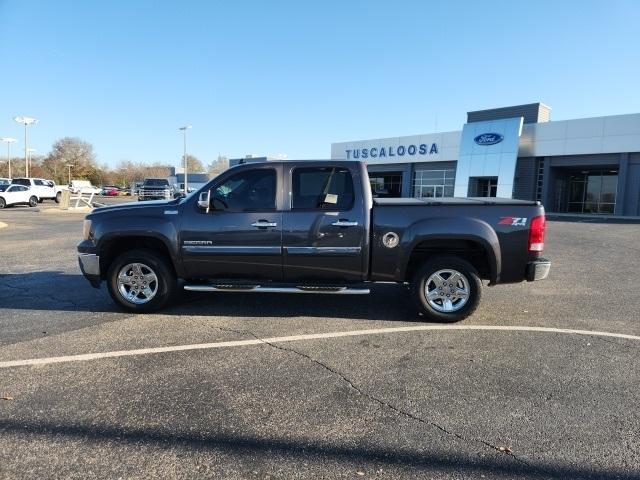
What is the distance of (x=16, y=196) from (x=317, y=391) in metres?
37.3

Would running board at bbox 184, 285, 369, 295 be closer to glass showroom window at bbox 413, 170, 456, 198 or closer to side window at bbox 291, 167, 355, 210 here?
side window at bbox 291, 167, 355, 210

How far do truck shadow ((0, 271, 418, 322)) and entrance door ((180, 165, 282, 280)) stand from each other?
585mm

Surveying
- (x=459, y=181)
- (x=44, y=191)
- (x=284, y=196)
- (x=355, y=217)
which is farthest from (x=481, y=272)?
(x=44, y=191)

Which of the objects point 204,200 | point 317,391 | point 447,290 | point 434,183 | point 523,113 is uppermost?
point 523,113

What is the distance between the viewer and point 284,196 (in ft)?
19.9

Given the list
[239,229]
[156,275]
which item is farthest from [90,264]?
[239,229]

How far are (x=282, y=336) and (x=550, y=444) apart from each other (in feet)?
9.48

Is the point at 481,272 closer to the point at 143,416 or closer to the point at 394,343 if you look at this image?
the point at 394,343

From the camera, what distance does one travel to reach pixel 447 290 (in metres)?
5.98

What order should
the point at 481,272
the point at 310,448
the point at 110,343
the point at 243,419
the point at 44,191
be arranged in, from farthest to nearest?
1. the point at 44,191
2. the point at 481,272
3. the point at 110,343
4. the point at 243,419
5. the point at 310,448

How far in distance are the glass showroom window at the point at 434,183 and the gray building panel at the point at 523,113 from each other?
17.2ft

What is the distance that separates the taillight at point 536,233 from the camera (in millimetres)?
5762

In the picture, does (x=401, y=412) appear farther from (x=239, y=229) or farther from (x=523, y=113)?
(x=523, y=113)

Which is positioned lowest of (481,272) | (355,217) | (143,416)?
(143,416)
